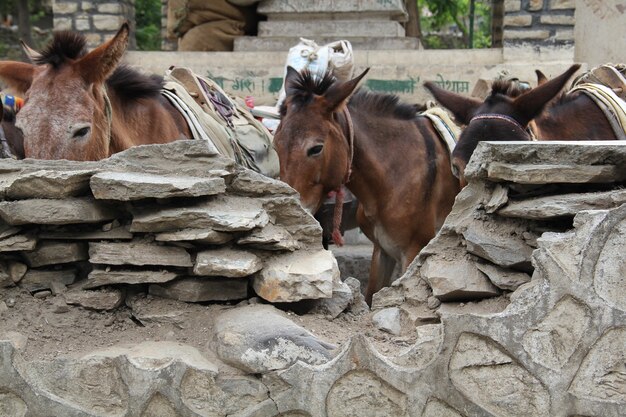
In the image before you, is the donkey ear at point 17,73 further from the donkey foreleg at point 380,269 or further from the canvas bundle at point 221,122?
the donkey foreleg at point 380,269

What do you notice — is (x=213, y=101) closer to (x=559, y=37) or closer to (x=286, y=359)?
(x=286, y=359)

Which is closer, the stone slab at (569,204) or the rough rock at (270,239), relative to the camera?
the stone slab at (569,204)

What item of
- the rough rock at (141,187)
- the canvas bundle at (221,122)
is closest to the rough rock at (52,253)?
the rough rock at (141,187)

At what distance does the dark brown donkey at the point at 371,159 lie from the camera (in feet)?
16.6

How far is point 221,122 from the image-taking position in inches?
206

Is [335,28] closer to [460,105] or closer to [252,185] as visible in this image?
[460,105]

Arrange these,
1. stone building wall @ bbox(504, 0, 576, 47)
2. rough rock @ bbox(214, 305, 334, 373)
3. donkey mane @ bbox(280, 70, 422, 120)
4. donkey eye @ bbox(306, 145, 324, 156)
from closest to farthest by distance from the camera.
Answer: rough rock @ bbox(214, 305, 334, 373)
donkey eye @ bbox(306, 145, 324, 156)
donkey mane @ bbox(280, 70, 422, 120)
stone building wall @ bbox(504, 0, 576, 47)

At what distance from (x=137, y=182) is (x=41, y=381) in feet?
2.47

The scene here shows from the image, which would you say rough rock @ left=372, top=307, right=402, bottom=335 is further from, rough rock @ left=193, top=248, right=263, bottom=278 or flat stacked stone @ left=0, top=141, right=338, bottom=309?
rough rock @ left=193, top=248, right=263, bottom=278

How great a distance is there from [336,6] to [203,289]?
6.06 meters

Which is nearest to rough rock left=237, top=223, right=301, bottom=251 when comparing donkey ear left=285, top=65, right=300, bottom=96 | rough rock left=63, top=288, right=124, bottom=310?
rough rock left=63, top=288, right=124, bottom=310

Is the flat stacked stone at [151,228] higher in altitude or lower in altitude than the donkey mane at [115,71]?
lower

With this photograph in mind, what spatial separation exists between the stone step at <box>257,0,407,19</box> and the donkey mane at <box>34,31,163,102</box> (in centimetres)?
410

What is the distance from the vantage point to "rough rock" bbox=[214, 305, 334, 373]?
277 centimetres
